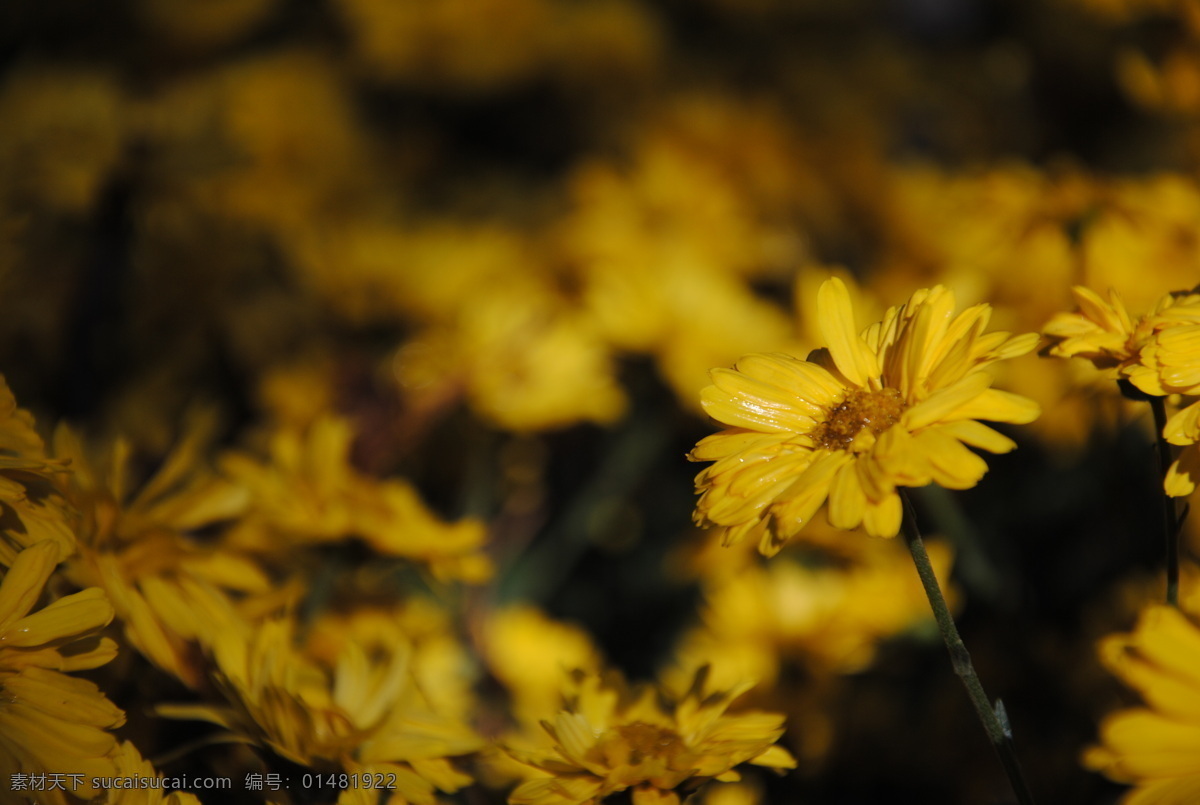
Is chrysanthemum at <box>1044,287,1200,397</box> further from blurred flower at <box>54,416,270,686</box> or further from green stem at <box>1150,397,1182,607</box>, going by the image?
blurred flower at <box>54,416,270,686</box>

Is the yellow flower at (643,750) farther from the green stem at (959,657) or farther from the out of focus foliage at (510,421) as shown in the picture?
the green stem at (959,657)

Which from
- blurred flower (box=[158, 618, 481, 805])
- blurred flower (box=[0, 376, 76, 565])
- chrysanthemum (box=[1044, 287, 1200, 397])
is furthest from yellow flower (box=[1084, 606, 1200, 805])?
blurred flower (box=[0, 376, 76, 565])

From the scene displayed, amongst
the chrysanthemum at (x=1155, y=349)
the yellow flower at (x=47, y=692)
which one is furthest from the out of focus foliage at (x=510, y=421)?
the chrysanthemum at (x=1155, y=349)

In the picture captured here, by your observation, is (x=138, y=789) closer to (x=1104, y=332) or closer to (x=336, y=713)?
(x=336, y=713)

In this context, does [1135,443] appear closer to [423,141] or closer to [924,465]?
[924,465]

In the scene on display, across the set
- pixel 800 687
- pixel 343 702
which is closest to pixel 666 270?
pixel 800 687

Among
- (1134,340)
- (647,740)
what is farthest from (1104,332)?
(647,740)

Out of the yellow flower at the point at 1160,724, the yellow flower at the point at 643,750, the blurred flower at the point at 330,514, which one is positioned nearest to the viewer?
the yellow flower at the point at 1160,724
